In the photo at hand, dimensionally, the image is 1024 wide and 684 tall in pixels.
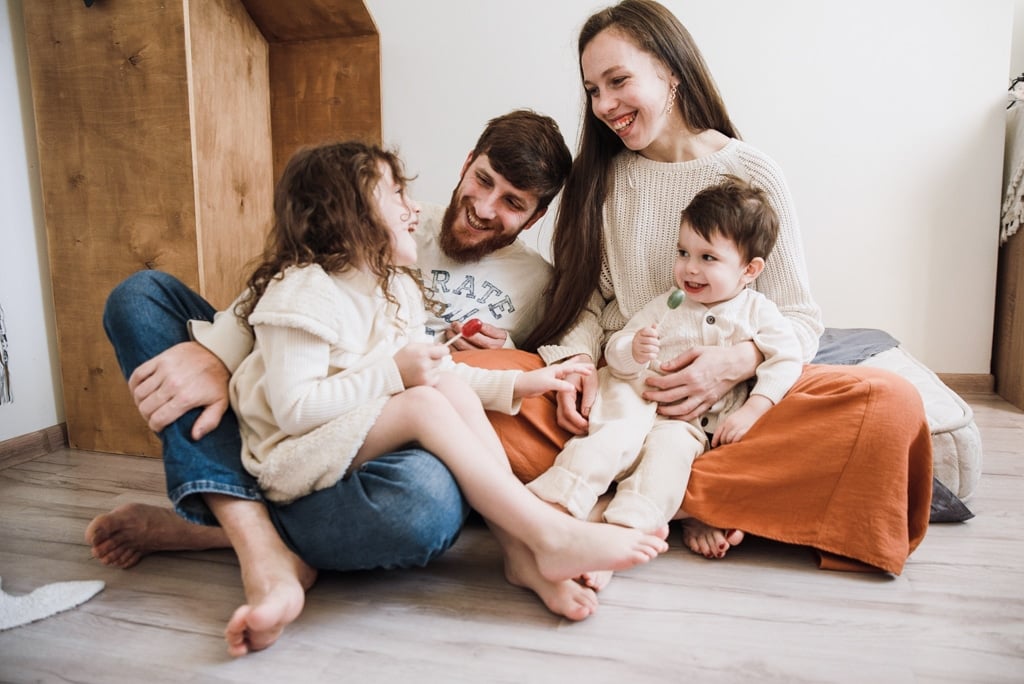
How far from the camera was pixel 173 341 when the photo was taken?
108 cm

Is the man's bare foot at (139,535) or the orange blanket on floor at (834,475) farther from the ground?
the orange blanket on floor at (834,475)

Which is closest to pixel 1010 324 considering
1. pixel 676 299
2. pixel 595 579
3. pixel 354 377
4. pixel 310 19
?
pixel 676 299

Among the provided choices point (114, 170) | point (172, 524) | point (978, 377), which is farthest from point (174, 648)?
point (978, 377)

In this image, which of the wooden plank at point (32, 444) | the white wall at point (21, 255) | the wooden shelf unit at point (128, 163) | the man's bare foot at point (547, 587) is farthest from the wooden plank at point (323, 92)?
the man's bare foot at point (547, 587)

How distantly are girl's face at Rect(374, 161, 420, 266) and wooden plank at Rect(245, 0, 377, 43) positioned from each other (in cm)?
111

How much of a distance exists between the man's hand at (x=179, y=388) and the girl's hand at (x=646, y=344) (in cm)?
66

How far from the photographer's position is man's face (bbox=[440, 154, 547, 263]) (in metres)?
1.35

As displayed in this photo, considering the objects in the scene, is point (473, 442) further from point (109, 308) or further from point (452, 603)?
point (109, 308)

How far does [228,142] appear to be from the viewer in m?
1.69

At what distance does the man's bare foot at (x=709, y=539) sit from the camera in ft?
3.64

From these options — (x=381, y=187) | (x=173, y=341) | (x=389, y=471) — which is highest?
(x=381, y=187)

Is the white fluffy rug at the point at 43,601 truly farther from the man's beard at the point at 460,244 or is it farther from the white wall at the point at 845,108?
the white wall at the point at 845,108

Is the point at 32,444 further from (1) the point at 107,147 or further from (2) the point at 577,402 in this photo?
(2) the point at 577,402

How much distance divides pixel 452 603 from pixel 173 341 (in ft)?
1.94
